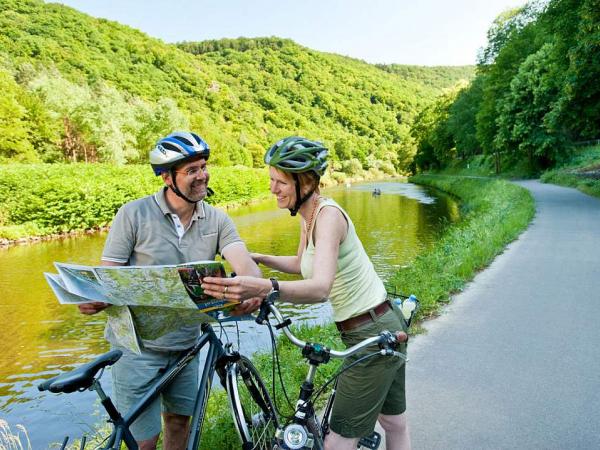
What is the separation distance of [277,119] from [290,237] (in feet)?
354

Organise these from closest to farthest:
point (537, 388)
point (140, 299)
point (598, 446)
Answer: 1. point (140, 299)
2. point (598, 446)
3. point (537, 388)

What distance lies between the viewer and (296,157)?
7.14 feet

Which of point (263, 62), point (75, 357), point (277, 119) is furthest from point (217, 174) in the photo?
point (263, 62)

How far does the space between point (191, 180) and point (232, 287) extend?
0.93 meters

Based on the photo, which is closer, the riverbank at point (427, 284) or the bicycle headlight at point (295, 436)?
the bicycle headlight at point (295, 436)

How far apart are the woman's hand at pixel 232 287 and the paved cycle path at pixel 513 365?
222 centimetres

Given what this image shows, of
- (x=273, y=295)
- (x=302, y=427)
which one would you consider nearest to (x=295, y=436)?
(x=302, y=427)

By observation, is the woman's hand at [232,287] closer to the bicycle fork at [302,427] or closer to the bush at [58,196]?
the bicycle fork at [302,427]

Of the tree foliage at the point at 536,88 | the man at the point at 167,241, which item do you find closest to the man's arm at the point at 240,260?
the man at the point at 167,241

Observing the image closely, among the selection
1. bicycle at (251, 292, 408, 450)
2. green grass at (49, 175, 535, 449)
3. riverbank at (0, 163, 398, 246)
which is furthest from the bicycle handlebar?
riverbank at (0, 163, 398, 246)

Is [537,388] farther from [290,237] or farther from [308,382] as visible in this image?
[290,237]

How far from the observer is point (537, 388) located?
4.29 m

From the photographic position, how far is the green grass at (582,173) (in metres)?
24.2

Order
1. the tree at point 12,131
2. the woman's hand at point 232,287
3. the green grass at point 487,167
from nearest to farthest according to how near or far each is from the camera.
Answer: the woman's hand at point 232,287 < the tree at point 12,131 < the green grass at point 487,167
